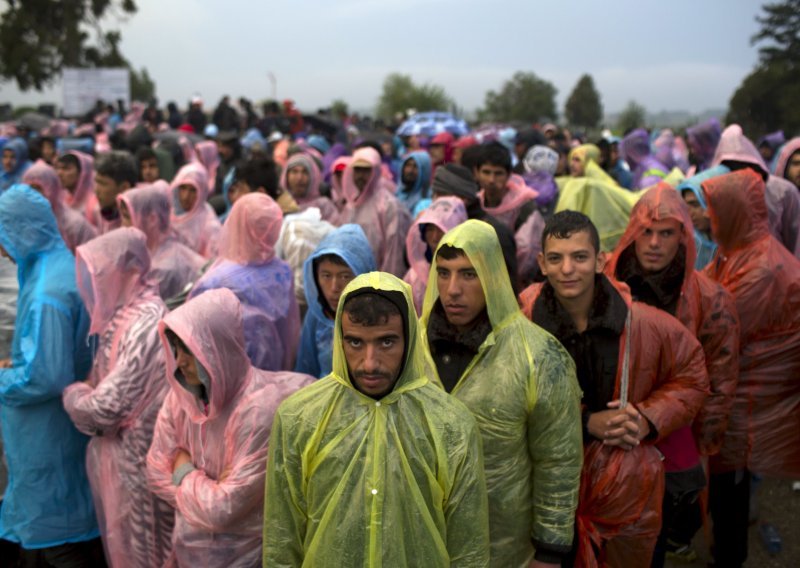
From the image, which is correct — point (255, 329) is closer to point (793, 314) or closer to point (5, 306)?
point (5, 306)

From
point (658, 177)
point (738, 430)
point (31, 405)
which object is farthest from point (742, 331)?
point (658, 177)

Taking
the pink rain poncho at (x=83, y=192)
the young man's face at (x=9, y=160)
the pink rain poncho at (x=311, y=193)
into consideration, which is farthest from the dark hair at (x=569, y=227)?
the young man's face at (x=9, y=160)

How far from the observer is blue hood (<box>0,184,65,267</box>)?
3553mm

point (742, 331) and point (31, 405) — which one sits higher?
point (742, 331)

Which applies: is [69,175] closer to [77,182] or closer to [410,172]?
[77,182]

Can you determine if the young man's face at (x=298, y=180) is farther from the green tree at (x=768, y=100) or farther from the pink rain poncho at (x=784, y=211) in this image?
the green tree at (x=768, y=100)

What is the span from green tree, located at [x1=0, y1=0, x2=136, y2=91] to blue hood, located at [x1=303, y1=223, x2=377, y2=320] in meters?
38.1

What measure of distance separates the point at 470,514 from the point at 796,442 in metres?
2.48

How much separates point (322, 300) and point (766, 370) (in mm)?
2246

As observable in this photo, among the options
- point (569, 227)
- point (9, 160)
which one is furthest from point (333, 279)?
point (9, 160)

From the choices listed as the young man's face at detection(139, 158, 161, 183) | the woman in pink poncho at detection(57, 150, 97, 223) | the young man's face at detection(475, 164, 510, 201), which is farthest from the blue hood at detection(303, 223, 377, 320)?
the young man's face at detection(139, 158, 161, 183)

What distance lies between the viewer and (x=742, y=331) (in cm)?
355

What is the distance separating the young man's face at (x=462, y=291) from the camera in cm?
240

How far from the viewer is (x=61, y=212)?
5.67 metres
